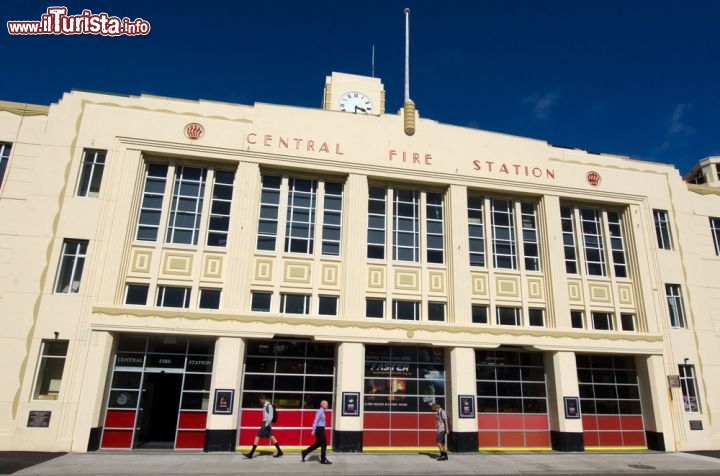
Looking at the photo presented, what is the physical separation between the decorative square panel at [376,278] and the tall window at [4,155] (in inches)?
598

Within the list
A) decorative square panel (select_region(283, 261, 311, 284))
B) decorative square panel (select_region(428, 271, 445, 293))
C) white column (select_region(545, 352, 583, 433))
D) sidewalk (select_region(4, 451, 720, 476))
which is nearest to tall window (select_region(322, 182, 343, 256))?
decorative square panel (select_region(283, 261, 311, 284))

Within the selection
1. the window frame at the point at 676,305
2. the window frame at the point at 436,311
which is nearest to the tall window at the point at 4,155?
the window frame at the point at 436,311

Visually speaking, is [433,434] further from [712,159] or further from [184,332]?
[712,159]

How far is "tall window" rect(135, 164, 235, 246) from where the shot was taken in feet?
63.3

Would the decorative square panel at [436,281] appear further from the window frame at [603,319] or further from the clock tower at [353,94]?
the clock tower at [353,94]

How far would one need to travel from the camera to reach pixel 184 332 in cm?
1742

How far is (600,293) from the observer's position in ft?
72.8

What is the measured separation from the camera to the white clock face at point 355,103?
30.8 meters

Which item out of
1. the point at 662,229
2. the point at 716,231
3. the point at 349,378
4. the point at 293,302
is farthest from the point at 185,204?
the point at 716,231

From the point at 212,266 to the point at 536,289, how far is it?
1458cm

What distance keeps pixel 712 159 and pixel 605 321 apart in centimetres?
1426

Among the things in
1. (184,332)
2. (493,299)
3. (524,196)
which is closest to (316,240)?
(184,332)

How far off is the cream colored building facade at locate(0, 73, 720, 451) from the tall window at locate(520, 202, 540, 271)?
0.51ft

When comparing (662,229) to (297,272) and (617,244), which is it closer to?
(617,244)
